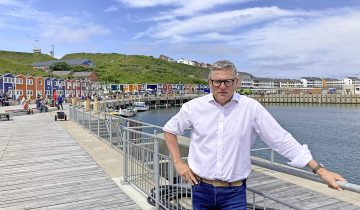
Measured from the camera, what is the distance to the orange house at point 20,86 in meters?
63.2

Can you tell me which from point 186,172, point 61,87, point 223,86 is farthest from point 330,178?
point 61,87

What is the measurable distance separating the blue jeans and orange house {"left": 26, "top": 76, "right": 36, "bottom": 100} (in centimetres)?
6914

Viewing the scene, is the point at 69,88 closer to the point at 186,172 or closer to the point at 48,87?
the point at 48,87

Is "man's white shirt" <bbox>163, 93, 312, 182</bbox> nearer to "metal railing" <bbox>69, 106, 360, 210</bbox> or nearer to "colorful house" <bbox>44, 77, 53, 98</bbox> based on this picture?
"metal railing" <bbox>69, 106, 360, 210</bbox>

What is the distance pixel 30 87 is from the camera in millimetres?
67562

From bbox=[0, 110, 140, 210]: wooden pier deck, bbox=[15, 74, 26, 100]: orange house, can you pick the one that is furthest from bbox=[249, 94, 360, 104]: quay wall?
Result: bbox=[0, 110, 140, 210]: wooden pier deck

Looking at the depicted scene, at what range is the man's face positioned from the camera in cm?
319

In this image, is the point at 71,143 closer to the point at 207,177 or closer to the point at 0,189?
the point at 0,189

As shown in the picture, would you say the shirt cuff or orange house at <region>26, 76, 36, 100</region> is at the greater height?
orange house at <region>26, 76, 36, 100</region>

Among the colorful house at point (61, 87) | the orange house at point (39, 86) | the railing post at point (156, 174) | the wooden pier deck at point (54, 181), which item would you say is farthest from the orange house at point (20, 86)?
the railing post at point (156, 174)

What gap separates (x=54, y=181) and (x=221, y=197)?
21.5ft

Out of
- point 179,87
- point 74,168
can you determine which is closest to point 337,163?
point 74,168

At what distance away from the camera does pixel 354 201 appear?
23.4 ft

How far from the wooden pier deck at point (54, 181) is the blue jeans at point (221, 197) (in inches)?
144
